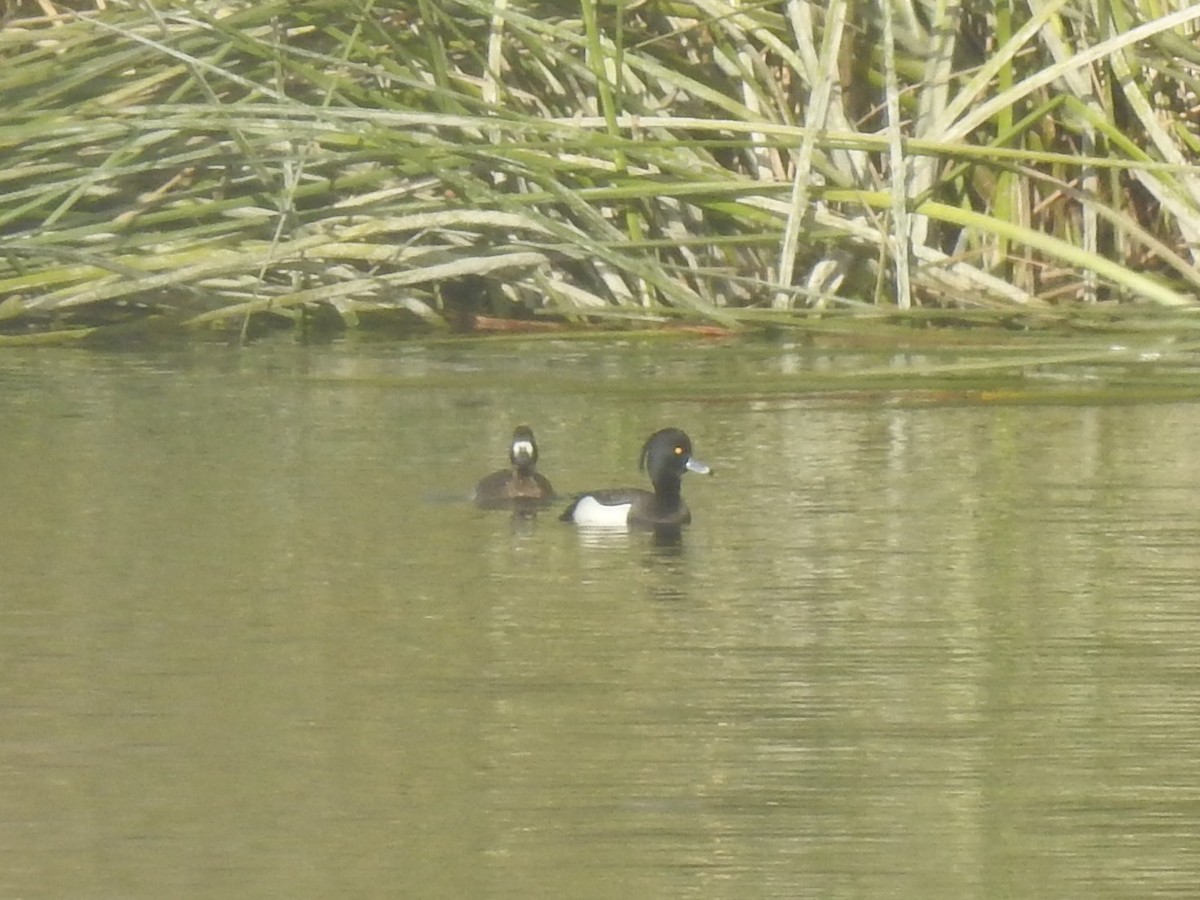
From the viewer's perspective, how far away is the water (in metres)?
3.68

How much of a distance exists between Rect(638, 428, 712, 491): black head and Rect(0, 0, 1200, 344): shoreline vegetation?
181 centimetres

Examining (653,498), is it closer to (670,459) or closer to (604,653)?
(670,459)

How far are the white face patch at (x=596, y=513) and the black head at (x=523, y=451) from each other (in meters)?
0.25

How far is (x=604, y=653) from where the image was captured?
4.84 metres

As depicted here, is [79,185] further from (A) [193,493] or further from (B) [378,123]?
(A) [193,493]

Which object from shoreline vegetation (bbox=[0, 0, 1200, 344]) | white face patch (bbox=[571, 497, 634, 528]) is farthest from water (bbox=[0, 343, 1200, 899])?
shoreline vegetation (bbox=[0, 0, 1200, 344])

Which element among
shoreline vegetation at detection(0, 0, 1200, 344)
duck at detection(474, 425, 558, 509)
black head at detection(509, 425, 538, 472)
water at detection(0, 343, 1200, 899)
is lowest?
water at detection(0, 343, 1200, 899)

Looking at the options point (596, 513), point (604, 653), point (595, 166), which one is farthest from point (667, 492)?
point (595, 166)

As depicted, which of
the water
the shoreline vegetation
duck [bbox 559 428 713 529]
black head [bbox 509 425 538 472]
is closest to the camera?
the water

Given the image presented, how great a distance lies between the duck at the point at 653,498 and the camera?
6.38 m

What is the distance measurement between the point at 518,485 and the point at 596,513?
0.19m

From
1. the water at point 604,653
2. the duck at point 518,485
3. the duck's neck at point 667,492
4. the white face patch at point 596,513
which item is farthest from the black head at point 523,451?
the duck's neck at point 667,492

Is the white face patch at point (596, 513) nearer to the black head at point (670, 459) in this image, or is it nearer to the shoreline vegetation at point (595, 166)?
the black head at point (670, 459)

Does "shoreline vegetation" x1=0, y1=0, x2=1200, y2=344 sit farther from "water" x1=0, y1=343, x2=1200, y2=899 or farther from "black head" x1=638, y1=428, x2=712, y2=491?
"black head" x1=638, y1=428, x2=712, y2=491
